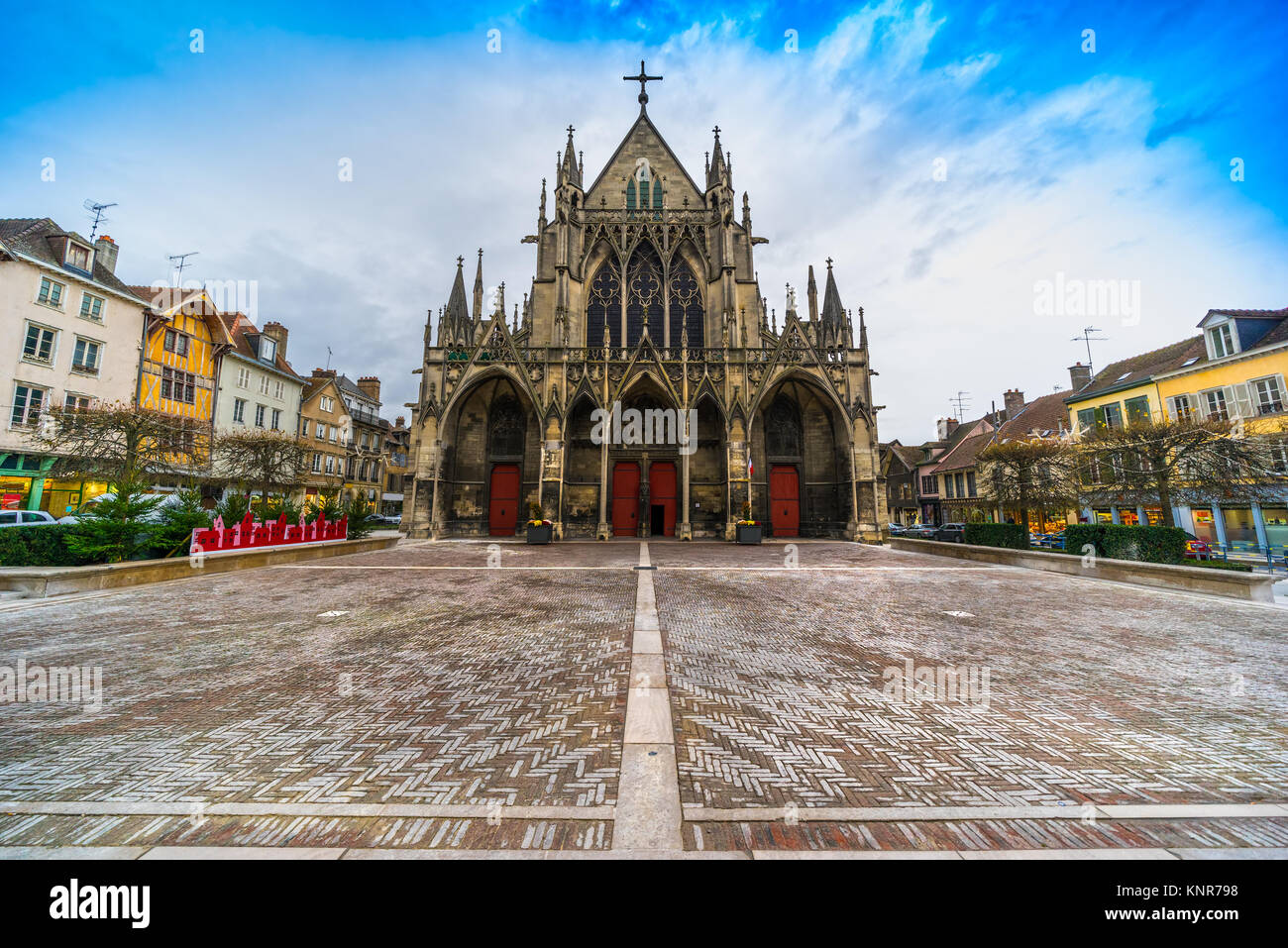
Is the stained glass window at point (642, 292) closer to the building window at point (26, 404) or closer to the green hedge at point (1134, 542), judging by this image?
the green hedge at point (1134, 542)

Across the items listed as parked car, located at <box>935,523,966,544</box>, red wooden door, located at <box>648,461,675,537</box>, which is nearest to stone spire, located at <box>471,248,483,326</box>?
red wooden door, located at <box>648,461,675,537</box>

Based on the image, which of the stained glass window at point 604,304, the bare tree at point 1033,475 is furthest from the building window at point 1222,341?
the stained glass window at point 604,304

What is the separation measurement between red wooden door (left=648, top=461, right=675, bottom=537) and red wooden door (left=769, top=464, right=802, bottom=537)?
5167 millimetres

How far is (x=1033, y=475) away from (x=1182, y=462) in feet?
12.3

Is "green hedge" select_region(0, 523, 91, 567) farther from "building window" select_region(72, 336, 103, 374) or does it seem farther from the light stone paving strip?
"building window" select_region(72, 336, 103, 374)

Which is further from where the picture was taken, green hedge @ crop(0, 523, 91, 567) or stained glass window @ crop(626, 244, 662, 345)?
stained glass window @ crop(626, 244, 662, 345)

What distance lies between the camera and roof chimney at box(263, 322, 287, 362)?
33031mm

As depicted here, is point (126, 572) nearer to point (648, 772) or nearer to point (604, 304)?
point (648, 772)

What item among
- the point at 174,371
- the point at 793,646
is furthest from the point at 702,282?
the point at 174,371

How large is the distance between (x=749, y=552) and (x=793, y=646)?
1188 centimetres

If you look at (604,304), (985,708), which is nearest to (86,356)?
(604,304)

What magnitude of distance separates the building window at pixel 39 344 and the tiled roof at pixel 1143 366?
51960 millimetres

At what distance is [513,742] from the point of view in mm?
3309
